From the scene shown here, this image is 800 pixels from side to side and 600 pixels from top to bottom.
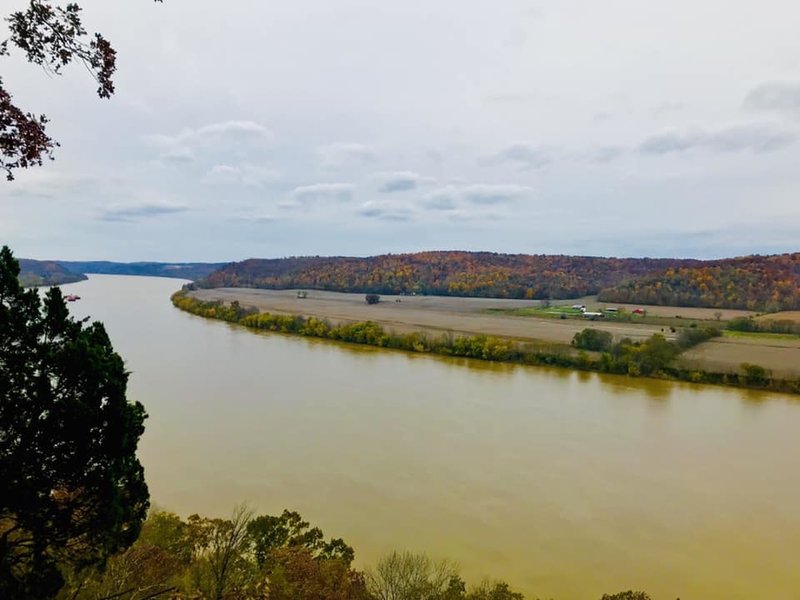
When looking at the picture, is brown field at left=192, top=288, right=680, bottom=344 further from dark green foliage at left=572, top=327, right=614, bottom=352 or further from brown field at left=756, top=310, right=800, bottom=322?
brown field at left=756, top=310, right=800, bottom=322

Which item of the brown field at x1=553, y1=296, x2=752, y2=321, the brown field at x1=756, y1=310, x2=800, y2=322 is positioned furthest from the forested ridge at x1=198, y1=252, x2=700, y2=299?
the brown field at x1=756, y1=310, x2=800, y2=322

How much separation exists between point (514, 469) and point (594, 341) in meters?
13.6

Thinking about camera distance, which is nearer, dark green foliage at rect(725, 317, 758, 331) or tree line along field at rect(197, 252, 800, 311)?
dark green foliage at rect(725, 317, 758, 331)

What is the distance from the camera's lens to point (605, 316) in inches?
1335

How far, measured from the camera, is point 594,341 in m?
22.8

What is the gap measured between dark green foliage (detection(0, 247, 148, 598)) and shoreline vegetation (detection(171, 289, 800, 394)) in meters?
19.6

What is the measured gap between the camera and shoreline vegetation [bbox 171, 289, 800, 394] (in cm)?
1894

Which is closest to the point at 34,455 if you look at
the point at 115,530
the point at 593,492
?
the point at 115,530

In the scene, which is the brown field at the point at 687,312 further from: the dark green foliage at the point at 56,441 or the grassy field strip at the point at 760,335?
the dark green foliage at the point at 56,441

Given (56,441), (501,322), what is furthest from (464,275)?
(56,441)

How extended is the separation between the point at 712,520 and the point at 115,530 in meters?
9.14

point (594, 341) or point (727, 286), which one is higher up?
point (727, 286)

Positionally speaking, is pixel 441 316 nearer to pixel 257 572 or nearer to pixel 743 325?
pixel 743 325

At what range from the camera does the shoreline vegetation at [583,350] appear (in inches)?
746
